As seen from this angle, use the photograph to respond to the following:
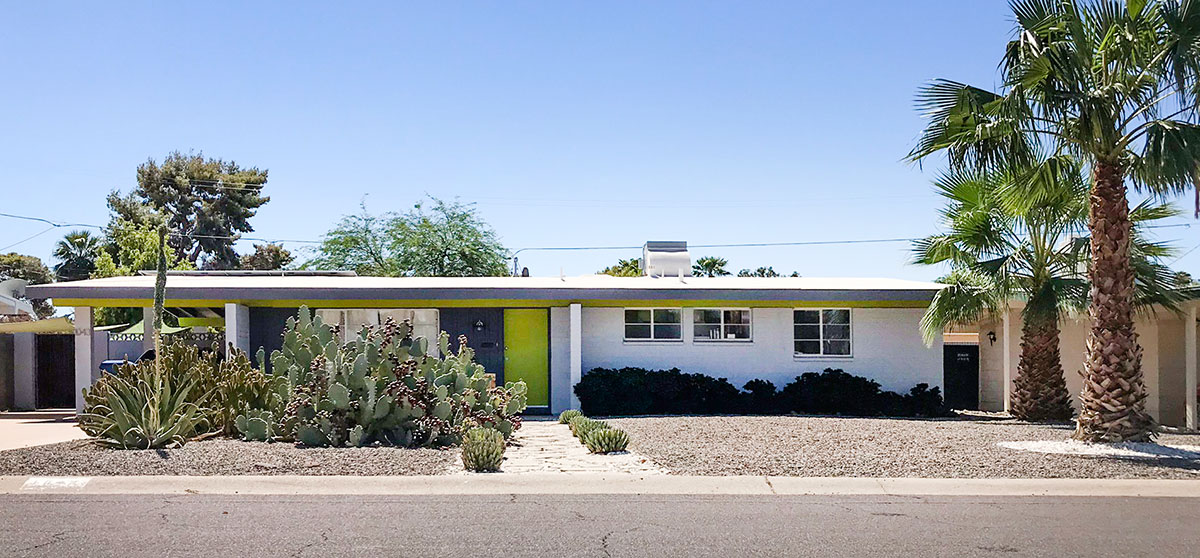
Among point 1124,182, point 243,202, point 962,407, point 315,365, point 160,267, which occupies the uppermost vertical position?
point 243,202

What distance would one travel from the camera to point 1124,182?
15.2m

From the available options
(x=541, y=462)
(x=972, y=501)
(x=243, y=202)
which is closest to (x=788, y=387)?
(x=541, y=462)

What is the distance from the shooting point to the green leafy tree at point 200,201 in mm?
53875

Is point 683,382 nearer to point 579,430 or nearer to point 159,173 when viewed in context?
point 579,430

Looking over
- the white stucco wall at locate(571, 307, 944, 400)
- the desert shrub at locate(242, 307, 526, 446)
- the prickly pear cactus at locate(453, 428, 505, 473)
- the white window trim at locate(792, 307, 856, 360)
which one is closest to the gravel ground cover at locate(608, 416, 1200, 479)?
the prickly pear cactus at locate(453, 428, 505, 473)

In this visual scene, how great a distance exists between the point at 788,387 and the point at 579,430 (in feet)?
24.4

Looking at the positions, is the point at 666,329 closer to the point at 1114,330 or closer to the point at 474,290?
the point at 474,290

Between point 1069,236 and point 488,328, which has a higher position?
point 1069,236

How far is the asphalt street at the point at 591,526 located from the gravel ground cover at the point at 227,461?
4.12 feet

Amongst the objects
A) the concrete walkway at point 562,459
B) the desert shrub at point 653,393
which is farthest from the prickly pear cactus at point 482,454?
the desert shrub at point 653,393

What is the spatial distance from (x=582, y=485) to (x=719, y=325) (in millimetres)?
11403

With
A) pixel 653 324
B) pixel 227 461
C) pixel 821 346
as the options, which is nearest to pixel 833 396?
pixel 821 346

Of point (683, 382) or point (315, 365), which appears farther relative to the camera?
point (683, 382)

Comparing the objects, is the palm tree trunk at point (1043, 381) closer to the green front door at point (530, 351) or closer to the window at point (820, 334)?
the window at point (820, 334)
